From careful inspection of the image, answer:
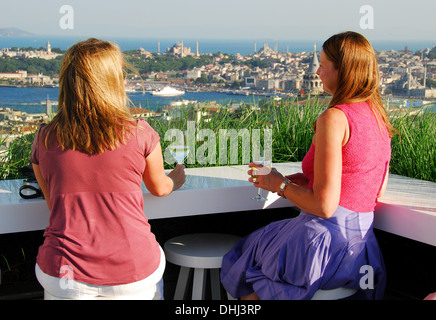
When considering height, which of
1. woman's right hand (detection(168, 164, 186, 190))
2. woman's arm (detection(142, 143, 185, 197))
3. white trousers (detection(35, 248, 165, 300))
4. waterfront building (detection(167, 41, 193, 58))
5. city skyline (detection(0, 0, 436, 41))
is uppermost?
city skyline (detection(0, 0, 436, 41))

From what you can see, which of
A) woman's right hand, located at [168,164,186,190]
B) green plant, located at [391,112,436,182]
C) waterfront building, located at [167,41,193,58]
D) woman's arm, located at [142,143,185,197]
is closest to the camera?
woman's arm, located at [142,143,185,197]

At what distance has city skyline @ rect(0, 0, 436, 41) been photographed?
16.0 meters

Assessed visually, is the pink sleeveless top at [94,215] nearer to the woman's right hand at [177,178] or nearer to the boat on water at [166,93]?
the woman's right hand at [177,178]

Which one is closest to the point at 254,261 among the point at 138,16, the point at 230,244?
the point at 230,244

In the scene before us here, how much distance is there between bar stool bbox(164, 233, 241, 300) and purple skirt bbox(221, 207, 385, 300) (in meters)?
0.25

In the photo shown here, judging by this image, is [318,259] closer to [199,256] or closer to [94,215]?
[199,256]

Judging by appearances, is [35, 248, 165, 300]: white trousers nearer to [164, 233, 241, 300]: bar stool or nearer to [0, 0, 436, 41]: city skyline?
[164, 233, 241, 300]: bar stool

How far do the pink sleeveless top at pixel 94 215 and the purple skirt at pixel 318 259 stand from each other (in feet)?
1.82

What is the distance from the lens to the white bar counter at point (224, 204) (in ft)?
6.53

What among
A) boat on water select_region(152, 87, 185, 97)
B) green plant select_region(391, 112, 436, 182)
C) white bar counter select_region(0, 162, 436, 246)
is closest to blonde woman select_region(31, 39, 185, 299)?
white bar counter select_region(0, 162, 436, 246)

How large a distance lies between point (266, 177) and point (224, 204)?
0.36 meters

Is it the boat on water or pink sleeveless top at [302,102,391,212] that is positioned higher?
the boat on water

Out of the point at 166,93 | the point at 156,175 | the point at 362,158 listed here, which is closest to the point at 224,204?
the point at 156,175
